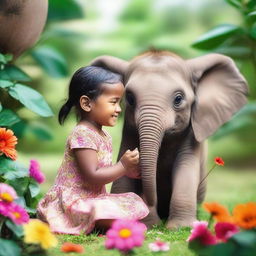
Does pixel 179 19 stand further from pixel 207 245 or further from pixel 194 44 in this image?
pixel 207 245

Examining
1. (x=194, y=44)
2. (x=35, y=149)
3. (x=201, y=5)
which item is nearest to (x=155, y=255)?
(x=194, y=44)

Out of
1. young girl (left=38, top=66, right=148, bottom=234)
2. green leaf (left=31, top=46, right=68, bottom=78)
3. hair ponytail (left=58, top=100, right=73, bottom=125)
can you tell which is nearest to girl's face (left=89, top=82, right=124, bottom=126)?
young girl (left=38, top=66, right=148, bottom=234)

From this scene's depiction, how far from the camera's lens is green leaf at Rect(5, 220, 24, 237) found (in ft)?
7.11

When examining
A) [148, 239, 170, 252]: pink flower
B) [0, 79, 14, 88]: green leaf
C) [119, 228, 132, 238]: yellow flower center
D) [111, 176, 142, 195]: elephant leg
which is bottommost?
[111, 176, 142, 195]: elephant leg

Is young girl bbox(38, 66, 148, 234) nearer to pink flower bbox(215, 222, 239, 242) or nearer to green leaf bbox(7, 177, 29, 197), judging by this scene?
green leaf bbox(7, 177, 29, 197)

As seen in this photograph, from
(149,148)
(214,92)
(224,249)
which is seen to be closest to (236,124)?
(214,92)

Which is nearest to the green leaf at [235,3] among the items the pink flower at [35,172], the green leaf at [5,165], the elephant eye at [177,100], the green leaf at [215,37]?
the green leaf at [215,37]

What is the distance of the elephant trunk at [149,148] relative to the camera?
290cm

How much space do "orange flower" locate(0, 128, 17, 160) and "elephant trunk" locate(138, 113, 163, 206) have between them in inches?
21.7

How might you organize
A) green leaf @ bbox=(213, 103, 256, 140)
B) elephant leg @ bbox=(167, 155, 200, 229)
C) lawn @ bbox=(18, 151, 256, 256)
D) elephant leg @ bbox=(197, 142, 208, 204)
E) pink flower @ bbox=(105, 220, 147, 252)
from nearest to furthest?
pink flower @ bbox=(105, 220, 147, 252) → lawn @ bbox=(18, 151, 256, 256) → elephant leg @ bbox=(167, 155, 200, 229) → elephant leg @ bbox=(197, 142, 208, 204) → green leaf @ bbox=(213, 103, 256, 140)

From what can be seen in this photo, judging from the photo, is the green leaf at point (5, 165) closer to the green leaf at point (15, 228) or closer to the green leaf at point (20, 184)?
the green leaf at point (20, 184)

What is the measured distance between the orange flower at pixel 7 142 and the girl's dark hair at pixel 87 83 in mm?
286

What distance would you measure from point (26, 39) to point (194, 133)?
93 cm

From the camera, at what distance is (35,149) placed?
7.61m
